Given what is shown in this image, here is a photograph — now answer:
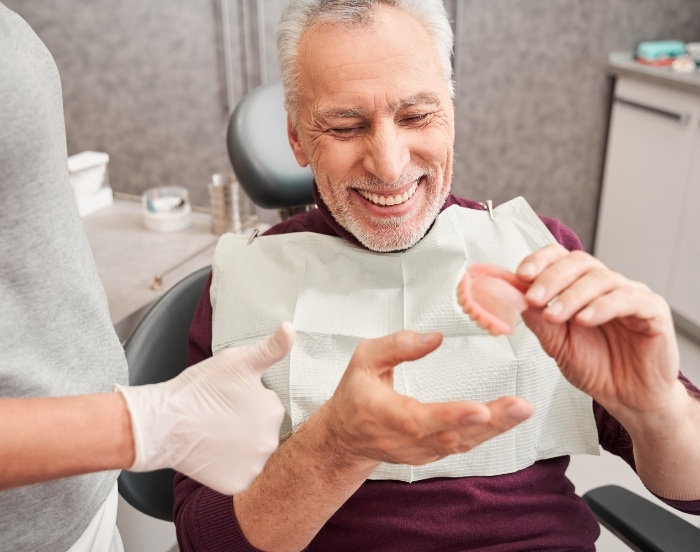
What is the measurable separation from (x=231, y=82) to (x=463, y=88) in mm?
1172

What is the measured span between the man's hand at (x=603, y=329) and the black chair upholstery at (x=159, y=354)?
74cm

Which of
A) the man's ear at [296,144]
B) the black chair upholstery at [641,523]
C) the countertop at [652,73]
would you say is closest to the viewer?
the black chair upholstery at [641,523]

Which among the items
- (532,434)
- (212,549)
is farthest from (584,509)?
(212,549)

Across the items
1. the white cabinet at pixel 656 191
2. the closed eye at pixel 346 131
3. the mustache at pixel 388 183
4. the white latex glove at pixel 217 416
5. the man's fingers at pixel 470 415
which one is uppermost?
the closed eye at pixel 346 131

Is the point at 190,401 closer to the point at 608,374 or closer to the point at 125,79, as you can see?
the point at 608,374

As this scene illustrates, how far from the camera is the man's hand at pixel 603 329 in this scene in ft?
2.71

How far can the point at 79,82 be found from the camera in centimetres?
375

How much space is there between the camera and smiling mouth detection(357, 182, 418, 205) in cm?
127

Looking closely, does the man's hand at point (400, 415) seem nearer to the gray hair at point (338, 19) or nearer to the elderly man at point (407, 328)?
the elderly man at point (407, 328)

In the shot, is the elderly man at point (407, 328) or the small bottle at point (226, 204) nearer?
the elderly man at point (407, 328)

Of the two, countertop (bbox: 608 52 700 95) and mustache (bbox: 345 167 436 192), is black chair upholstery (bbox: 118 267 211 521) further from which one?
countertop (bbox: 608 52 700 95)

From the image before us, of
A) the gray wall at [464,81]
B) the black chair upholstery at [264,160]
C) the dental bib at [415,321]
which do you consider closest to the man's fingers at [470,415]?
the dental bib at [415,321]

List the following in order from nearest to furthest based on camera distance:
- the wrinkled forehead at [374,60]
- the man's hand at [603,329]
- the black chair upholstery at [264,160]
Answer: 1. the man's hand at [603,329]
2. the wrinkled forehead at [374,60]
3. the black chair upholstery at [264,160]

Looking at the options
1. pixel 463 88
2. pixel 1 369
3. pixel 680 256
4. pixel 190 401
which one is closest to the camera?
pixel 190 401
